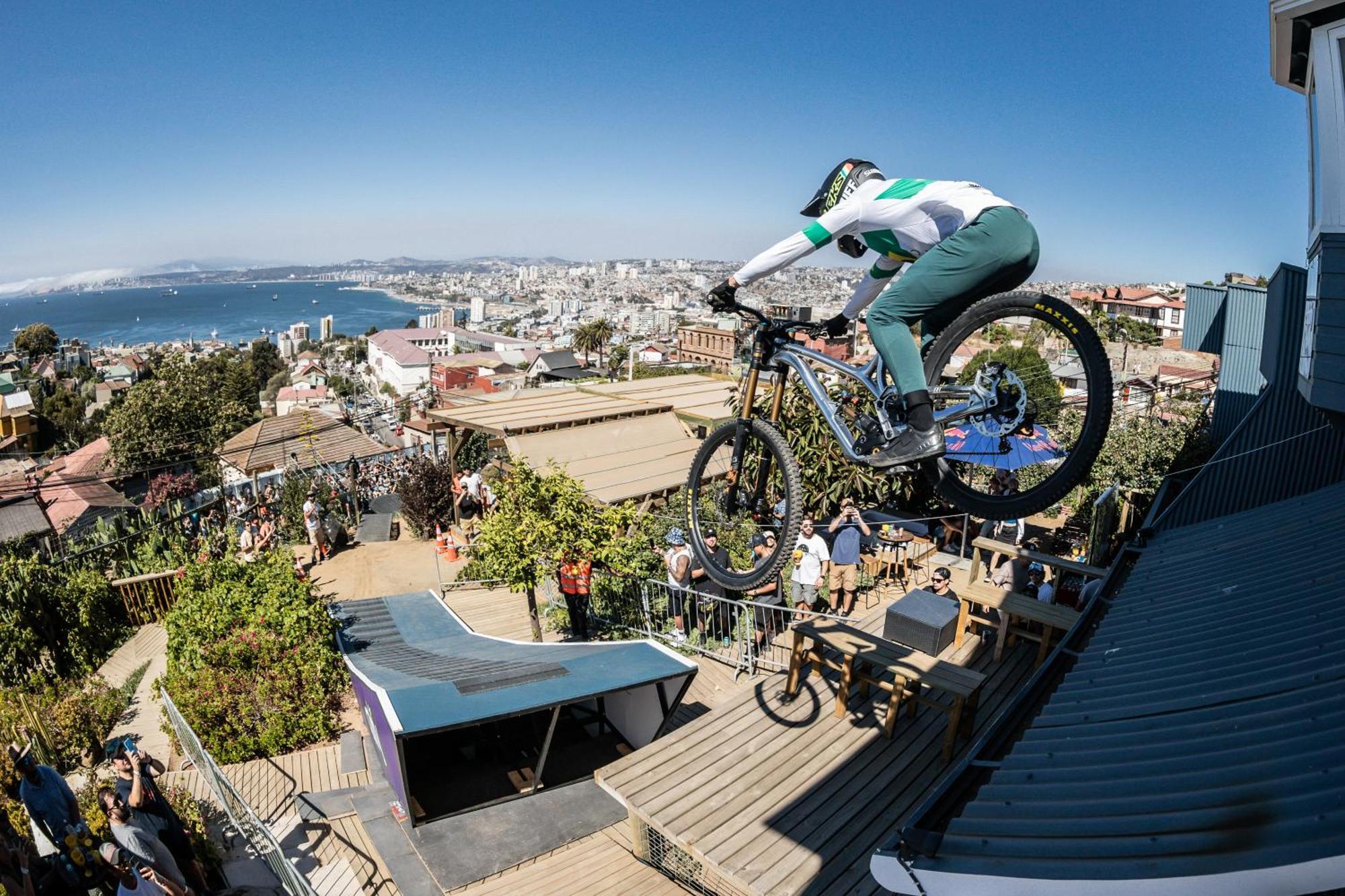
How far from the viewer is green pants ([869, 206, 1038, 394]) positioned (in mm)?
2912

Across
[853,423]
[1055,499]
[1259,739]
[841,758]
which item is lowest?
[841,758]

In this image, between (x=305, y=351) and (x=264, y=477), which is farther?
(x=305, y=351)

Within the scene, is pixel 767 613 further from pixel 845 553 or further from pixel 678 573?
pixel 845 553

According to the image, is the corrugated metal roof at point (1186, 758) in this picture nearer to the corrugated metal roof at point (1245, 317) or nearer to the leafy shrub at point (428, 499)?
the corrugated metal roof at point (1245, 317)

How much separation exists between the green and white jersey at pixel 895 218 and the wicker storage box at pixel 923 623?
214 inches

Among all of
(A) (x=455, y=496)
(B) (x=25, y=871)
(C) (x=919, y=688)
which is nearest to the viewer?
(B) (x=25, y=871)

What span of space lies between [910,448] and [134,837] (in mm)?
6238

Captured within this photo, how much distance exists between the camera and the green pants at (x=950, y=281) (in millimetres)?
2912

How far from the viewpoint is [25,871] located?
4.95m

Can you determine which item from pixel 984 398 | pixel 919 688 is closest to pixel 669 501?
pixel 919 688

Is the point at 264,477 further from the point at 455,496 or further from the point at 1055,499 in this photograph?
the point at 1055,499

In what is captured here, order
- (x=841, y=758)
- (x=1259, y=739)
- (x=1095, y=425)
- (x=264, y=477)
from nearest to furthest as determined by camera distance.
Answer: (x=1095, y=425) → (x=1259, y=739) → (x=841, y=758) → (x=264, y=477)

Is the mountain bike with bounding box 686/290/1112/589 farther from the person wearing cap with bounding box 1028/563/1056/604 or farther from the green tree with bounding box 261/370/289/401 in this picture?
the green tree with bounding box 261/370/289/401

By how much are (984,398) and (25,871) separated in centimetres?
670
